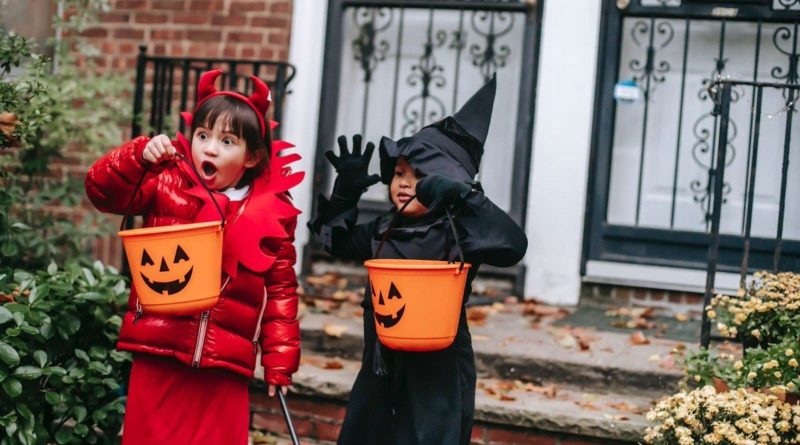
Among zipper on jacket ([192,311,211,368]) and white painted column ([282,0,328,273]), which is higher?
white painted column ([282,0,328,273])

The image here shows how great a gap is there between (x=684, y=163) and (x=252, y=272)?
3323mm

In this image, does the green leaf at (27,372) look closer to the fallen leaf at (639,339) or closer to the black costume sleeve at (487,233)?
the black costume sleeve at (487,233)

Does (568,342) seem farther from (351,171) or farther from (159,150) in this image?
(159,150)

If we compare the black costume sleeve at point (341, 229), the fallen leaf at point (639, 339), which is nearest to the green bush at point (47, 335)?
the black costume sleeve at point (341, 229)

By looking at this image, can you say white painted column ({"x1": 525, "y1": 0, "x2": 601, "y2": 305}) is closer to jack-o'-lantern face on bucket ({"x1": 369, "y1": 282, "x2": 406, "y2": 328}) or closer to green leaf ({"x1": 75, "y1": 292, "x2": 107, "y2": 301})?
green leaf ({"x1": 75, "y1": 292, "x2": 107, "y2": 301})

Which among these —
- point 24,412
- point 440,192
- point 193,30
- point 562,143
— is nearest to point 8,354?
point 24,412

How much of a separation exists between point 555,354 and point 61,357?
213 cm

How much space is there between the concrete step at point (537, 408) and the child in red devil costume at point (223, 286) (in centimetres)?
109

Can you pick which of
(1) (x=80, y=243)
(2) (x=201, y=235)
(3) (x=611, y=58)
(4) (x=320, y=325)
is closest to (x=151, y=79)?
(1) (x=80, y=243)

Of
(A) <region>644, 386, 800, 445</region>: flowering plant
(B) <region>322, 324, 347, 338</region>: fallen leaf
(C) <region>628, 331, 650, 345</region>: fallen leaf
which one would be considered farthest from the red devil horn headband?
(C) <region>628, 331, 650, 345</region>: fallen leaf

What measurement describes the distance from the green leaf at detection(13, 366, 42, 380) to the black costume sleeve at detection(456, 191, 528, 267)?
149 centimetres

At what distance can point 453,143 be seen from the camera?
3.14 m

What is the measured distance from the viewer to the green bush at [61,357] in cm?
327

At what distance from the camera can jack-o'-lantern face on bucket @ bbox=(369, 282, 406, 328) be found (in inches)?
107
